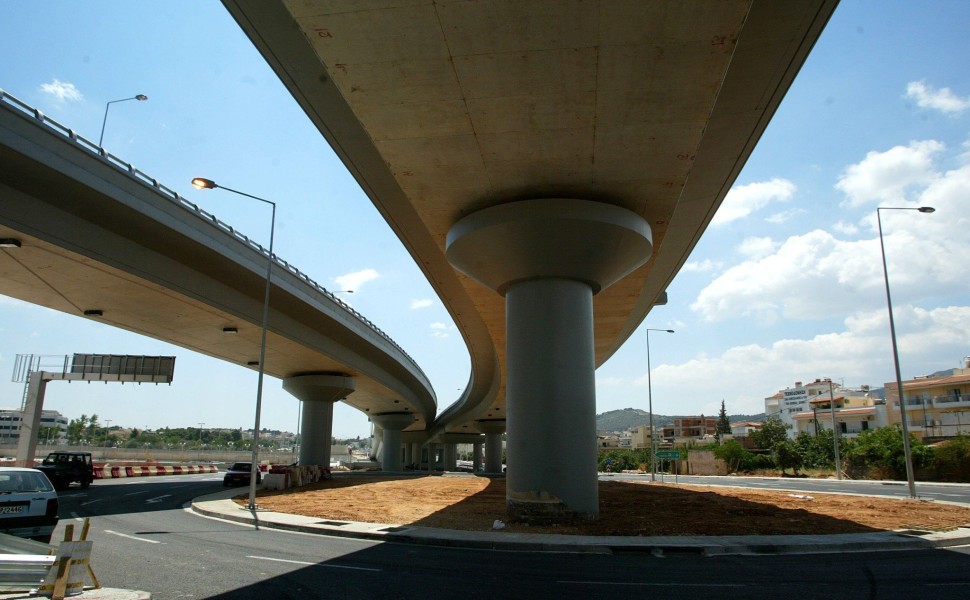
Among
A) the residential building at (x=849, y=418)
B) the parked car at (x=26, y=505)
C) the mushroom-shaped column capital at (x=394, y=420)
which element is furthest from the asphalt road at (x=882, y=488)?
the mushroom-shaped column capital at (x=394, y=420)

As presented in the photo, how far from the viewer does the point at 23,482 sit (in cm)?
1020

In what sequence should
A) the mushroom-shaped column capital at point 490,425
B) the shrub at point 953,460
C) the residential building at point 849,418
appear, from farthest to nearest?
1. the residential building at point 849,418
2. the mushroom-shaped column capital at point 490,425
3. the shrub at point 953,460

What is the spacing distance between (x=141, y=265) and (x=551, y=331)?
13393 millimetres

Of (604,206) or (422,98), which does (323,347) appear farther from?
(422,98)

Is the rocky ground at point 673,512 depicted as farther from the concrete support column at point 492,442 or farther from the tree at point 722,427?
the tree at point 722,427

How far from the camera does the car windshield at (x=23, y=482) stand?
989 cm

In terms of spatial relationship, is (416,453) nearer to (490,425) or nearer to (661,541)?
(490,425)

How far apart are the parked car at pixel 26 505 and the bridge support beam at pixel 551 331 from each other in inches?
388

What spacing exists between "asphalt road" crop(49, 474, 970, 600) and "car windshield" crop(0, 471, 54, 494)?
5.21ft

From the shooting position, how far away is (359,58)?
10.2 m

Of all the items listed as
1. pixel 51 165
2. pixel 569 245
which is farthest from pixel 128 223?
pixel 569 245

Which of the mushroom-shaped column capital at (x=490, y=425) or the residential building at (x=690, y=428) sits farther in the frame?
the residential building at (x=690, y=428)

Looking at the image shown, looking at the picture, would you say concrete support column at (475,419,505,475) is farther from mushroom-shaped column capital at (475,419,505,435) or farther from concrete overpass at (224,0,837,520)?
concrete overpass at (224,0,837,520)

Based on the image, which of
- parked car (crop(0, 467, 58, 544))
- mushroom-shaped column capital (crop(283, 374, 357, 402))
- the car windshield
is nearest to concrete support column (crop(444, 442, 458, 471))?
mushroom-shaped column capital (crop(283, 374, 357, 402))
